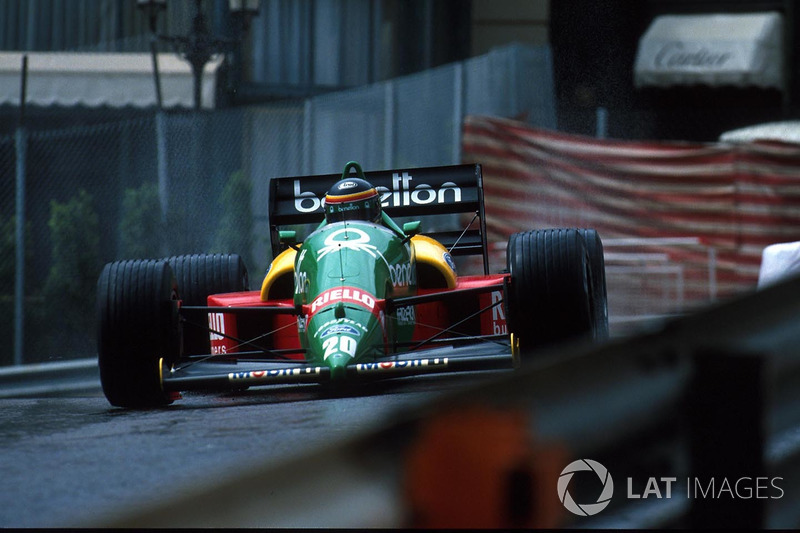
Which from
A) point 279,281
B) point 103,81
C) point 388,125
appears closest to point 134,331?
point 279,281

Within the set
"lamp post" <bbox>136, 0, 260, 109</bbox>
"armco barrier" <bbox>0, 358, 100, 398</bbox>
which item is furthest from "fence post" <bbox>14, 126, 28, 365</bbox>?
"lamp post" <bbox>136, 0, 260, 109</bbox>

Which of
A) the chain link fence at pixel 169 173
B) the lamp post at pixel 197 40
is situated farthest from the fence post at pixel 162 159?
the lamp post at pixel 197 40

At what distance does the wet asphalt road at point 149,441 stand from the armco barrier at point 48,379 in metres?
1.44

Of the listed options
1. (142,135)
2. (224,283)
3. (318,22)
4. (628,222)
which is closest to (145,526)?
(224,283)

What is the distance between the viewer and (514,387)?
1.83 metres

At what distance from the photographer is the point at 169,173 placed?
11133 mm

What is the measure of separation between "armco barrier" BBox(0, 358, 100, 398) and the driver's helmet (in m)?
2.68

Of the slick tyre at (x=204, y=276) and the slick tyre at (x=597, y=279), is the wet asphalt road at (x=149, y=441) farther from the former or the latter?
the slick tyre at (x=597, y=279)

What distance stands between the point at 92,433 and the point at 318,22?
37.9ft

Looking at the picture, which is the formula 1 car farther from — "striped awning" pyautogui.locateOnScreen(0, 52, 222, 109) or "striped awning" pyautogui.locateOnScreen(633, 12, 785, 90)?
"striped awning" pyautogui.locateOnScreen(633, 12, 785, 90)

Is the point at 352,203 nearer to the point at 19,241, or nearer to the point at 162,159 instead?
the point at 19,241

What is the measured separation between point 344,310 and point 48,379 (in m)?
3.40

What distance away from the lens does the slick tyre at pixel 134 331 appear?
6.33 meters

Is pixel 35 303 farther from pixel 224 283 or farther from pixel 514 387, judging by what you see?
pixel 514 387
